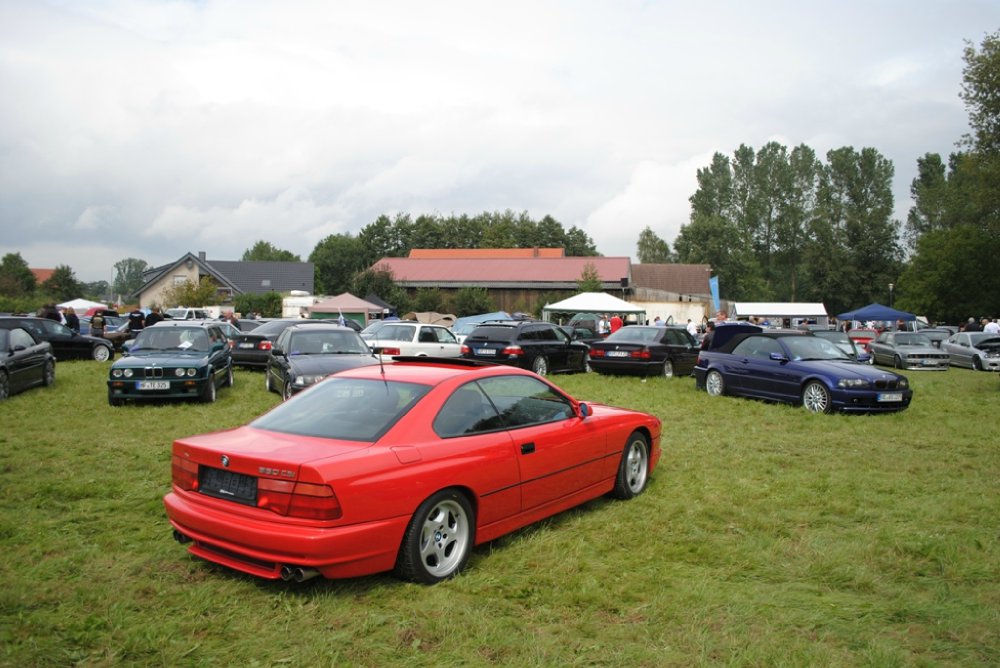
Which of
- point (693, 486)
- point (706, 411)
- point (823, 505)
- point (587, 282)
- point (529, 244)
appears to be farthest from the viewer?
point (529, 244)

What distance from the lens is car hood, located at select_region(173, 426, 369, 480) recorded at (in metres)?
4.23

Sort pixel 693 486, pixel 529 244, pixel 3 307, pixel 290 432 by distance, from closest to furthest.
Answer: pixel 290 432 → pixel 693 486 → pixel 3 307 → pixel 529 244

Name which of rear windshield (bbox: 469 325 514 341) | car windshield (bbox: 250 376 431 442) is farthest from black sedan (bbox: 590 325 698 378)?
car windshield (bbox: 250 376 431 442)

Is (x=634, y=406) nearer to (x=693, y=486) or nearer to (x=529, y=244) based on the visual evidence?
(x=693, y=486)

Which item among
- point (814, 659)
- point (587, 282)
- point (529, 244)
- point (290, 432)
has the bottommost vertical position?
point (814, 659)

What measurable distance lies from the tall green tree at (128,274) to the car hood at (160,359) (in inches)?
6397

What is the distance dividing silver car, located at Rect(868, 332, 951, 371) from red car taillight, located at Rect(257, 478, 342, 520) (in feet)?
80.4

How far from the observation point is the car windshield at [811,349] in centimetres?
1320

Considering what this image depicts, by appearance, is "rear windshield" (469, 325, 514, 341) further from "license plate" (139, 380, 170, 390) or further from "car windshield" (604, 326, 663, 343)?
"license plate" (139, 380, 170, 390)

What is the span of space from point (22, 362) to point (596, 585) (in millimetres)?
13011

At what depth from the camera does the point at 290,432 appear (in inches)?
192

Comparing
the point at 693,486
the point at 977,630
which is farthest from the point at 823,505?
the point at 977,630

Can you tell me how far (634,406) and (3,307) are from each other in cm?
4489

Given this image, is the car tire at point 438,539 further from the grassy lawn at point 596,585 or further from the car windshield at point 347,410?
the car windshield at point 347,410
